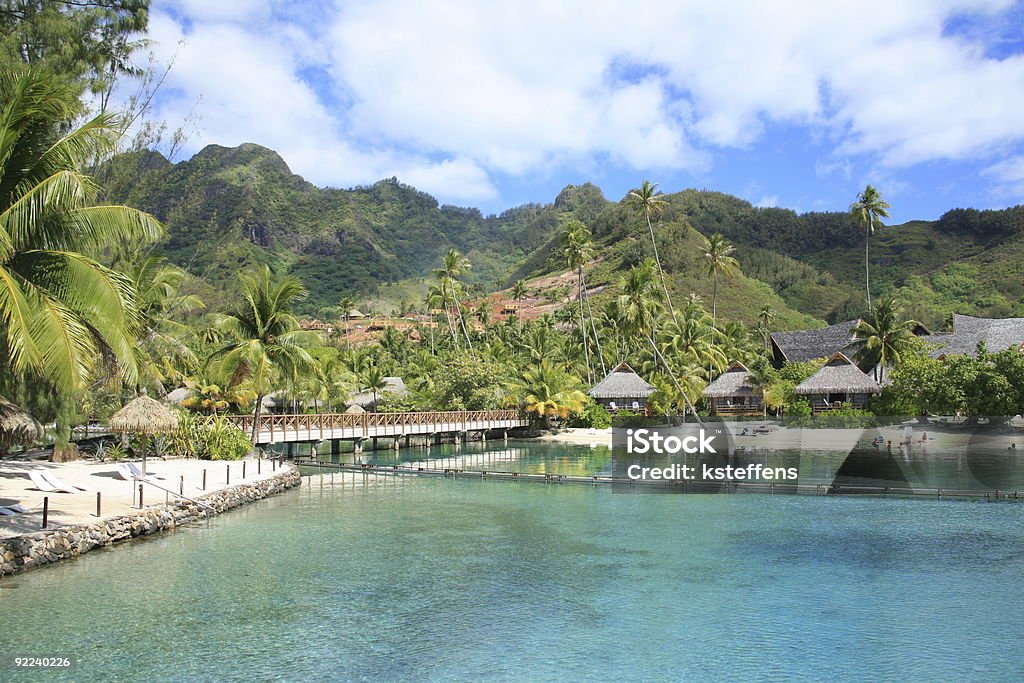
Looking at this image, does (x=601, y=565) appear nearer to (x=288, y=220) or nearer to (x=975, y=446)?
(x=975, y=446)

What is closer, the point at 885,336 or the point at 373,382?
the point at 885,336

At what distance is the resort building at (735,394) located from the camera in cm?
4741

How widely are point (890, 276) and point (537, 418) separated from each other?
3212 inches

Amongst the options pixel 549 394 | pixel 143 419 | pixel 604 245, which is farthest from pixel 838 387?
pixel 604 245

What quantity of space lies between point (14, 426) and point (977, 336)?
5046 centimetres

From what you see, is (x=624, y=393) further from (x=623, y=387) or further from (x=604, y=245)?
(x=604, y=245)

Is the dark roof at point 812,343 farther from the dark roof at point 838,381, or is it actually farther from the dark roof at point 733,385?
the dark roof at point 838,381

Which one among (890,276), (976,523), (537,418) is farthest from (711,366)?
(890,276)

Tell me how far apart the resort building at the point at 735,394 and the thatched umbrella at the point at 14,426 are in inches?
1568

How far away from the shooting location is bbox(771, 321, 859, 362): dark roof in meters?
54.2

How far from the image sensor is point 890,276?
4085 inches

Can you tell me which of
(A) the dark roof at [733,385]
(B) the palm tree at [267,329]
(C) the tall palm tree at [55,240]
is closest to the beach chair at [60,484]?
(C) the tall palm tree at [55,240]

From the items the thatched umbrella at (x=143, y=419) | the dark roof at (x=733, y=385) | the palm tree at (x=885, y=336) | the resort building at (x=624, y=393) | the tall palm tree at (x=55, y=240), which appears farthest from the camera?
the dark roof at (x=733, y=385)

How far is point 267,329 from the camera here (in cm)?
2634
